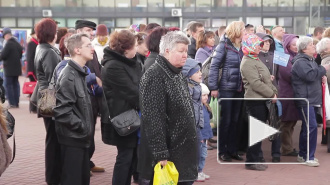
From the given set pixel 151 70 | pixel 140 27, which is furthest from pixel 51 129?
pixel 140 27

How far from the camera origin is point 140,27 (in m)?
13.0

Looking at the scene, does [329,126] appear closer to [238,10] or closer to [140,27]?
[140,27]

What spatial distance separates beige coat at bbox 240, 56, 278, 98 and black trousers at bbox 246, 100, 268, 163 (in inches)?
4.6

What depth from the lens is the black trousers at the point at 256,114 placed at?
8.28 metres

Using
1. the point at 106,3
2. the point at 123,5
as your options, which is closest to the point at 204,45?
the point at 123,5

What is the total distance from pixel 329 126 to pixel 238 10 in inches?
972

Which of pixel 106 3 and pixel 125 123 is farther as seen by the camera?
pixel 106 3

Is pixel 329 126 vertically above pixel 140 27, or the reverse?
pixel 140 27

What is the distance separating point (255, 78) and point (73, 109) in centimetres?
315

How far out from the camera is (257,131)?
28.0 ft

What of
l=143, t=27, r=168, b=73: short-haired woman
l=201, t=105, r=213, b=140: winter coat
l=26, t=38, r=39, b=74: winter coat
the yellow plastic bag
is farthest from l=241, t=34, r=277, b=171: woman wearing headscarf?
l=26, t=38, r=39, b=74: winter coat

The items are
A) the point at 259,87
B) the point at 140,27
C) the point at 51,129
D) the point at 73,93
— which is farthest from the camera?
the point at 140,27

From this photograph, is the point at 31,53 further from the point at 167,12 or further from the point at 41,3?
the point at 41,3

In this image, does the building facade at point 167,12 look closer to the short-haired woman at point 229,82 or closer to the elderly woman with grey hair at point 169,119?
the short-haired woman at point 229,82
